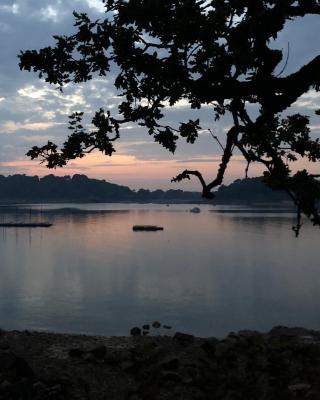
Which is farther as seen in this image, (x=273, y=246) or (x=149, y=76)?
(x=273, y=246)

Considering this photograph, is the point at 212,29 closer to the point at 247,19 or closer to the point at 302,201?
the point at 247,19

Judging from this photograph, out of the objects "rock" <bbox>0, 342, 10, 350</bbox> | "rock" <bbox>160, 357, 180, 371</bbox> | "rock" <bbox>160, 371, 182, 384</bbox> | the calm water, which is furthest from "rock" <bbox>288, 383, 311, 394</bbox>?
the calm water

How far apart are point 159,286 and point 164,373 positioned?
146 ft

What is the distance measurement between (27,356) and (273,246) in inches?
3682

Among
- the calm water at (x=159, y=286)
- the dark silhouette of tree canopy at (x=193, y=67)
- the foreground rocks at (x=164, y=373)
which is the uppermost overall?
the dark silhouette of tree canopy at (x=193, y=67)

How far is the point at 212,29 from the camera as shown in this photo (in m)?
8.10

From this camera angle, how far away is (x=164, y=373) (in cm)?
1102

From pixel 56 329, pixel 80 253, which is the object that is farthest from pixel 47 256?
pixel 56 329

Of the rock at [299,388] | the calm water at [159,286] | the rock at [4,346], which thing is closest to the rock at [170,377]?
the rock at [299,388]

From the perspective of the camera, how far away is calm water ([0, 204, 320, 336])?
3806 centimetres

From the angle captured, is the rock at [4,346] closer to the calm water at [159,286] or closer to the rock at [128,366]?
the rock at [128,366]

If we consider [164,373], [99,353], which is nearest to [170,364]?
[164,373]

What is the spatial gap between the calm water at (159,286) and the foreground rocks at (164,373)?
20374 millimetres

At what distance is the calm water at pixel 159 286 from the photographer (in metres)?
38.1
